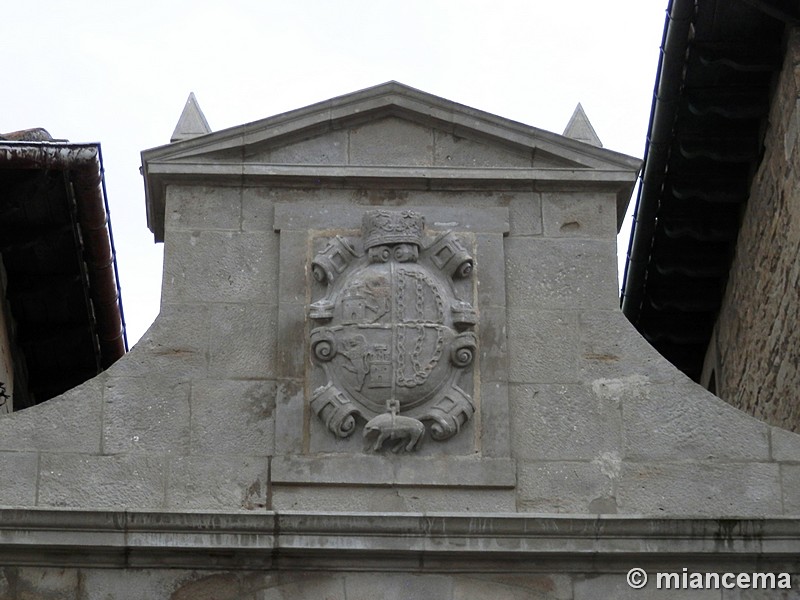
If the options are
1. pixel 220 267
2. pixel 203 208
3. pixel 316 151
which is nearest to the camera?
pixel 220 267

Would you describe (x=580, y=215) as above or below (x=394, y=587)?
above

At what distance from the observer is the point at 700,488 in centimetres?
1109

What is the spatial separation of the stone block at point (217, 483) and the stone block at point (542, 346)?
1.39 meters

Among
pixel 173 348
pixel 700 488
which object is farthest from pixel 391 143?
pixel 700 488

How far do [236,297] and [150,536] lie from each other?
1.46 m

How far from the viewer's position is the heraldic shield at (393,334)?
36.4 ft

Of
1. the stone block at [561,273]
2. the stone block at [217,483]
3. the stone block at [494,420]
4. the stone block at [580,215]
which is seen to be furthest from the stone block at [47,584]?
the stone block at [580,215]

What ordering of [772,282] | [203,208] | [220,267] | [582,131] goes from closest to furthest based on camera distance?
[220,267] < [203,208] < [582,131] < [772,282]

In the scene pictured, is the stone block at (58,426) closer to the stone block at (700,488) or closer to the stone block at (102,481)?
the stone block at (102,481)

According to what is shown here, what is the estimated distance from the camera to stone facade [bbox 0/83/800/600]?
35.1 feet

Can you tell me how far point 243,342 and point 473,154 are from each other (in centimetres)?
164

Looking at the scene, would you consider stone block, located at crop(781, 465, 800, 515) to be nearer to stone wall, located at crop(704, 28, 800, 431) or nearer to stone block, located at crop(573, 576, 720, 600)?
stone block, located at crop(573, 576, 720, 600)

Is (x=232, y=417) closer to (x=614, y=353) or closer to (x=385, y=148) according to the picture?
(x=385, y=148)

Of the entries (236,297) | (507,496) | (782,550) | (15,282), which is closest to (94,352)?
(15,282)
